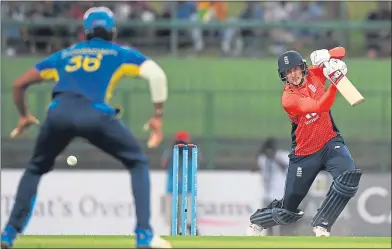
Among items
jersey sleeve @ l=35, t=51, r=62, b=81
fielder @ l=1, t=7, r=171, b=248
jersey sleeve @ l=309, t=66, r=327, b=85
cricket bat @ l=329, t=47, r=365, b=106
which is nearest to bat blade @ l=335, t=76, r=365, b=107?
cricket bat @ l=329, t=47, r=365, b=106

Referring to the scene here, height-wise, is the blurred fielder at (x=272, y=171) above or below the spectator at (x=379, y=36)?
below

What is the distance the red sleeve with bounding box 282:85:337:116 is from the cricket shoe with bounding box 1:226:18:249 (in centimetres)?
337

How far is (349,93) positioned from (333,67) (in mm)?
411

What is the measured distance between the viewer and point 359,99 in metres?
11.4

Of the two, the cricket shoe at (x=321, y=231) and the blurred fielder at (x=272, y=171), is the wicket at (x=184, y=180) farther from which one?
the blurred fielder at (x=272, y=171)

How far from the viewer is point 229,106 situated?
67.4 ft

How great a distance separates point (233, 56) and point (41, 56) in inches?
126

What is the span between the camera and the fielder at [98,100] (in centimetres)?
934

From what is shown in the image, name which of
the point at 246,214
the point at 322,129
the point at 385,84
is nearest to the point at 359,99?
the point at 322,129

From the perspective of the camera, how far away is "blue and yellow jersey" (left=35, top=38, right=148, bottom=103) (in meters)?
9.37

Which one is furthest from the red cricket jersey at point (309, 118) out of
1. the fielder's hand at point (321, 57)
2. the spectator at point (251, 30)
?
the spectator at point (251, 30)

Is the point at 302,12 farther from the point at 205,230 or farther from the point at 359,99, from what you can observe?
the point at 359,99

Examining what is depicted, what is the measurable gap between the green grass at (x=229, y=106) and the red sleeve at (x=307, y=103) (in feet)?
27.1

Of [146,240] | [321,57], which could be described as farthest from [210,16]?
[146,240]
